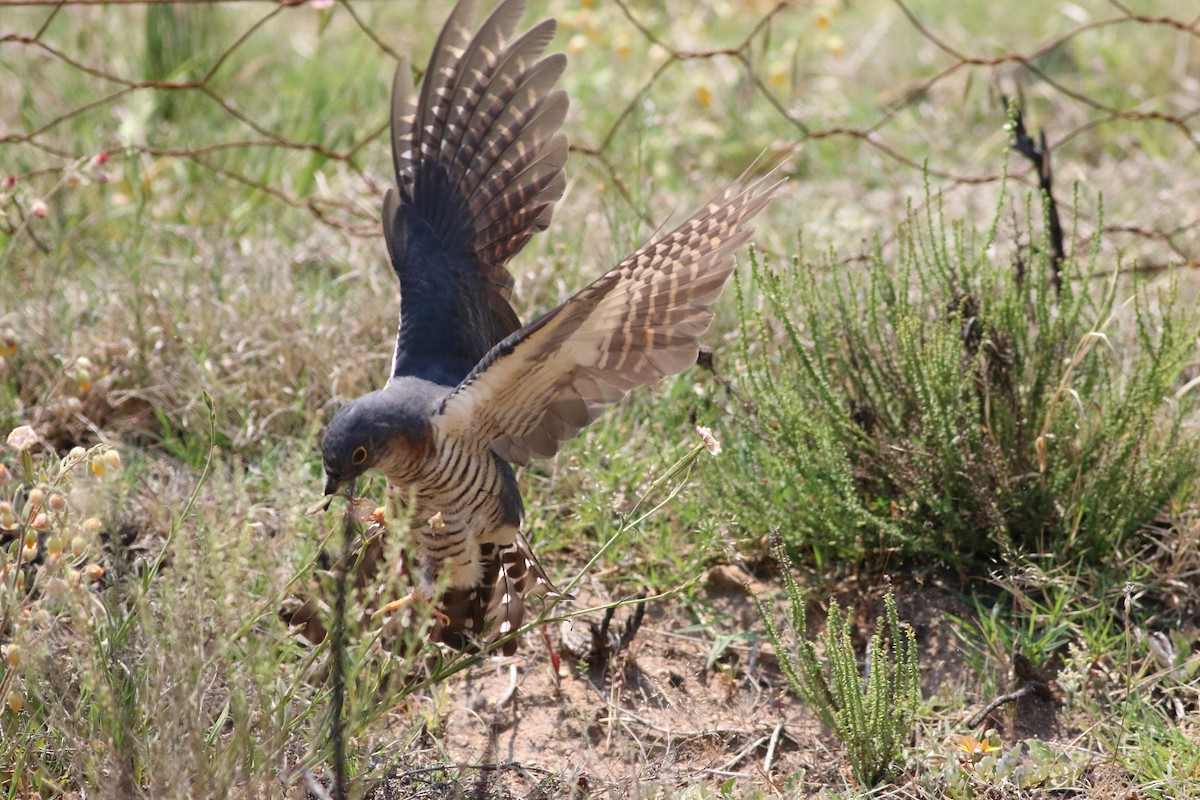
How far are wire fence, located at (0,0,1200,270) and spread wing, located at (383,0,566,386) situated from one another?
2.70 ft

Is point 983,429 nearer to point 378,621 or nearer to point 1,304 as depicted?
point 378,621

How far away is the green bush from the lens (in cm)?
302

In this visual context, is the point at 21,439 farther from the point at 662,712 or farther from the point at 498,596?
the point at 662,712

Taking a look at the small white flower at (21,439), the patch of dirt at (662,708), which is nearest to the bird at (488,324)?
the patch of dirt at (662,708)

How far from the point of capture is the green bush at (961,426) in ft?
9.91

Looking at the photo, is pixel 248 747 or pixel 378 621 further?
pixel 378 621

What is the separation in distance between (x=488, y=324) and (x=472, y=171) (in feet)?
1.36

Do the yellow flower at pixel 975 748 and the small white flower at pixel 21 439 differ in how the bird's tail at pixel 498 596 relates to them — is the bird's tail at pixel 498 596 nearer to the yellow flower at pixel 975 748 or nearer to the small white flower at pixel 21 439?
the yellow flower at pixel 975 748

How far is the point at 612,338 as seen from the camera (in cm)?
259

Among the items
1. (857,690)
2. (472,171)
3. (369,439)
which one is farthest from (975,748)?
(472,171)

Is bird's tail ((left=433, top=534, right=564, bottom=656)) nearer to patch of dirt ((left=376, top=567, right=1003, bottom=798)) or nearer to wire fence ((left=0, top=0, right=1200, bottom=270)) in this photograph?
patch of dirt ((left=376, top=567, right=1003, bottom=798))

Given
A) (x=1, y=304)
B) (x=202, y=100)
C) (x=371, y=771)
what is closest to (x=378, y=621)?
(x=371, y=771)

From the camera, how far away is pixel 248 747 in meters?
2.03

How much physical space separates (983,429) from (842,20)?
406 cm
